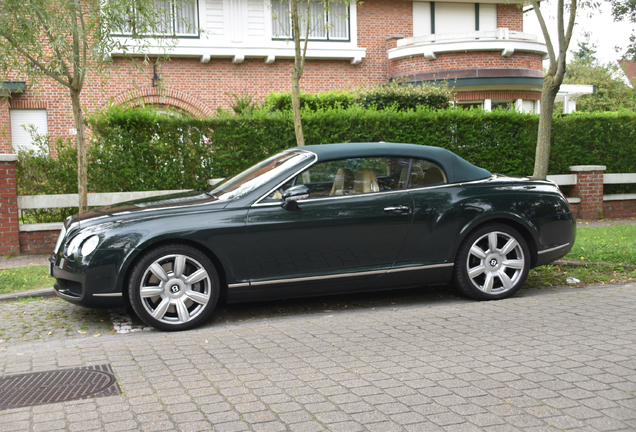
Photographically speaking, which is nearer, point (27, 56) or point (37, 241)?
point (27, 56)

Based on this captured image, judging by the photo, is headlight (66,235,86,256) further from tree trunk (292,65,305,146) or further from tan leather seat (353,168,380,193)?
tree trunk (292,65,305,146)

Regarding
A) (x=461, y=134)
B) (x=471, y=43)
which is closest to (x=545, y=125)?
(x=461, y=134)

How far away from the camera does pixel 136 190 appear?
36.0ft

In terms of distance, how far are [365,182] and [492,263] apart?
1.58 meters

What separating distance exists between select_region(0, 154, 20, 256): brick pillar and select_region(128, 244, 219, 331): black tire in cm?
561

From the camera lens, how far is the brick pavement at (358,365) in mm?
3502

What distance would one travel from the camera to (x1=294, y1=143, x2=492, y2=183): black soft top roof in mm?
6137

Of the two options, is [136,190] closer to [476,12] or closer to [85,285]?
[85,285]

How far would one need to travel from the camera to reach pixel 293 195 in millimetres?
5789

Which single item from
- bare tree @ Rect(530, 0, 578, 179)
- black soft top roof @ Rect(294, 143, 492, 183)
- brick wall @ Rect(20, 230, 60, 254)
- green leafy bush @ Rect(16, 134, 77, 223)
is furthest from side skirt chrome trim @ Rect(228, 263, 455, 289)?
green leafy bush @ Rect(16, 134, 77, 223)

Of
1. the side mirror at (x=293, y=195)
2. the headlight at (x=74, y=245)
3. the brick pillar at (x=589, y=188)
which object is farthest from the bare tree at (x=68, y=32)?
the brick pillar at (x=589, y=188)

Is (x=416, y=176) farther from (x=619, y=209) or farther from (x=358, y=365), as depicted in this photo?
(x=619, y=209)

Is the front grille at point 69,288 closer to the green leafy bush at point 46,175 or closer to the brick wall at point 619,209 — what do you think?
the green leafy bush at point 46,175

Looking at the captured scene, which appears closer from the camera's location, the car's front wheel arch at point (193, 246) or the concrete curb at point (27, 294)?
the car's front wheel arch at point (193, 246)
